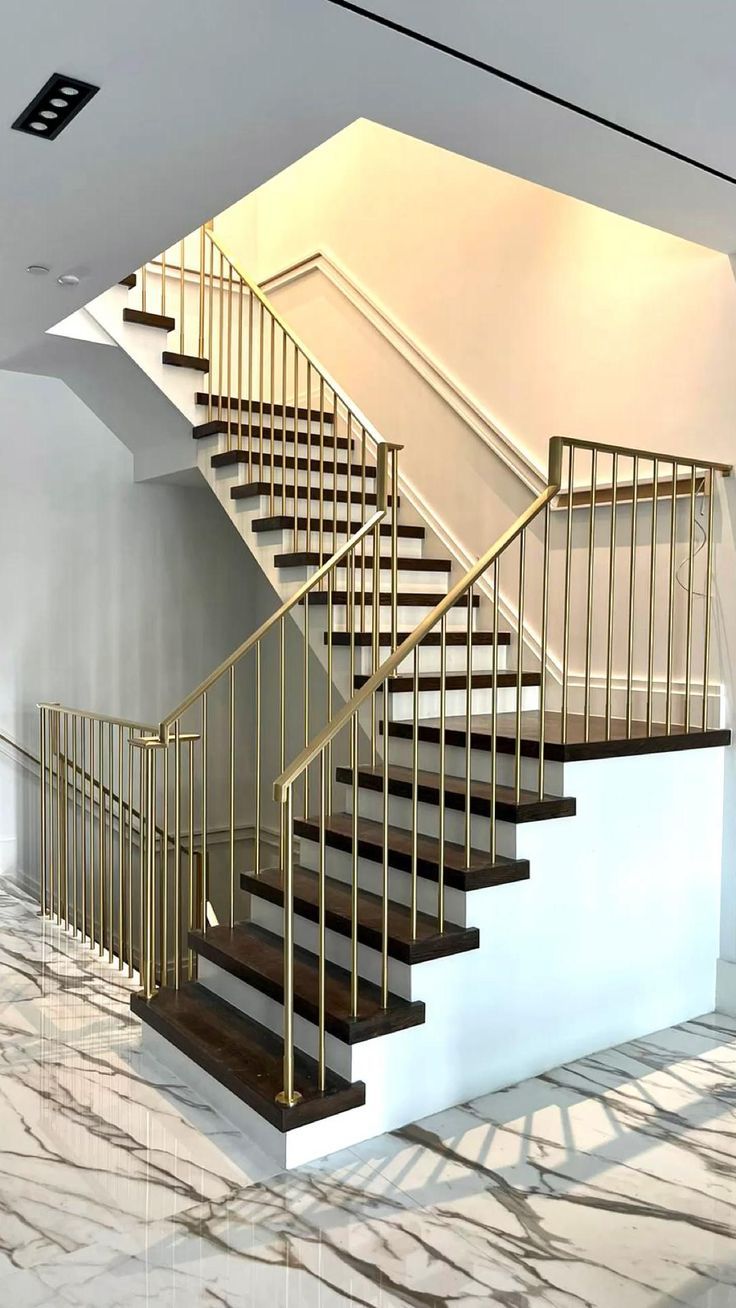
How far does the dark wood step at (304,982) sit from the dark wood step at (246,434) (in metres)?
2.51

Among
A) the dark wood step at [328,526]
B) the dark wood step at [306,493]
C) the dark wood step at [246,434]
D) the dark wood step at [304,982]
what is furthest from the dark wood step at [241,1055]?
the dark wood step at [246,434]

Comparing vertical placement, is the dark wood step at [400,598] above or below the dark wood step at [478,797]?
above

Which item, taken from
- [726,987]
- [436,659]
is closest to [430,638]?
[436,659]

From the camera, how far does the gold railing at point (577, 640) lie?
3.21 metres

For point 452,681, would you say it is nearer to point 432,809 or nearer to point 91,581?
point 432,809

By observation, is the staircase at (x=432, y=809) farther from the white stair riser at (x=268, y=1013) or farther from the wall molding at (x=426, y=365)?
the wall molding at (x=426, y=365)

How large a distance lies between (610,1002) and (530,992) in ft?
1.43

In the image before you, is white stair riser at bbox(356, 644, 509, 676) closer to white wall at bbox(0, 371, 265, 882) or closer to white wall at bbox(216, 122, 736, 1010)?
white wall at bbox(216, 122, 736, 1010)

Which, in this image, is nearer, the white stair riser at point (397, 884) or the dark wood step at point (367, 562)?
the white stair riser at point (397, 884)

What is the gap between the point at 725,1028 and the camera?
3.82 meters

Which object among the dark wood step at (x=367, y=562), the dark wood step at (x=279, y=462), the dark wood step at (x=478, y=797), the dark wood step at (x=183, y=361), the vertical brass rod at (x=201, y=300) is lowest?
the dark wood step at (x=478, y=797)

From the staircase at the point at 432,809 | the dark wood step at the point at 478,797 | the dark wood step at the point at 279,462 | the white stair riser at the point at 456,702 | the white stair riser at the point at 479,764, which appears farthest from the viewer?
the dark wood step at the point at 279,462

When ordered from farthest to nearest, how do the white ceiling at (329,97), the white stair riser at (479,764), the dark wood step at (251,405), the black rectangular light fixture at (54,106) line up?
the dark wood step at (251,405) → the white stair riser at (479,764) → the black rectangular light fixture at (54,106) → the white ceiling at (329,97)

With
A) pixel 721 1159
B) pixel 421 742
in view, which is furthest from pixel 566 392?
pixel 721 1159
